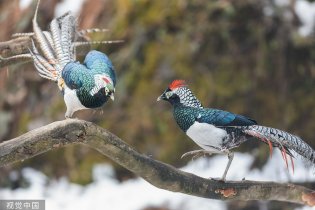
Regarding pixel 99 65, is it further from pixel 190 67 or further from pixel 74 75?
pixel 190 67

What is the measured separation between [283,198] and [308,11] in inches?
125

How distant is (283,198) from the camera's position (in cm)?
292

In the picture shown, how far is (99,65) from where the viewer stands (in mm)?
2561

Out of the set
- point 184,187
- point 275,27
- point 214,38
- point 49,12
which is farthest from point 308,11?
point 184,187

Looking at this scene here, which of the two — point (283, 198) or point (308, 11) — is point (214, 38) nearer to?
point (308, 11)

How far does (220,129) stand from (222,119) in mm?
37

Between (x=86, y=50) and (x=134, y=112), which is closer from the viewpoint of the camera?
(x=86, y=50)

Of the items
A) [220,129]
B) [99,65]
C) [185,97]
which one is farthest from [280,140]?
[99,65]

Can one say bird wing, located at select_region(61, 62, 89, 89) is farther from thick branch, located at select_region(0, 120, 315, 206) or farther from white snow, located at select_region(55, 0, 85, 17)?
white snow, located at select_region(55, 0, 85, 17)

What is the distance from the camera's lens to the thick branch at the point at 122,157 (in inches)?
94.9

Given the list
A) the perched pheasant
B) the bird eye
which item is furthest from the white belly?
the bird eye

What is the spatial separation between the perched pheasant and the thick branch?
24 cm

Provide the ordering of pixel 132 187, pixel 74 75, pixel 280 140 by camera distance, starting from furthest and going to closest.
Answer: pixel 132 187 < pixel 74 75 < pixel 280 140

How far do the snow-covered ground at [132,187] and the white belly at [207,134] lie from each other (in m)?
2.33
